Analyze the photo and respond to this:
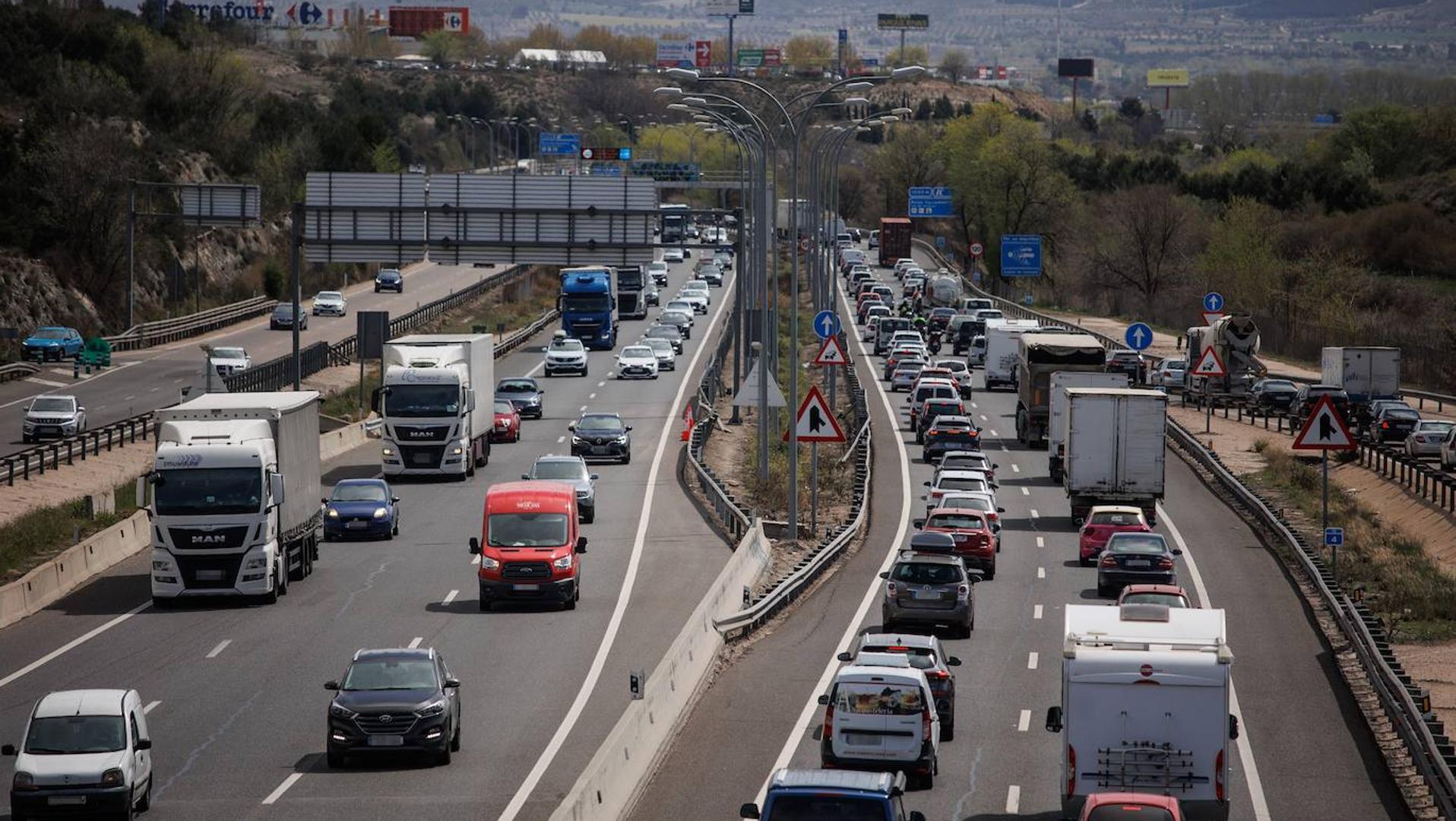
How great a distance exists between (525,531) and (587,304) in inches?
2327

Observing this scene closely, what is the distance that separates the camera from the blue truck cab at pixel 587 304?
302 ft

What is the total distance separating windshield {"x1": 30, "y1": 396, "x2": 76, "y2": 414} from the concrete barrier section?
107ft

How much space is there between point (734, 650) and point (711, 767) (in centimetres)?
772

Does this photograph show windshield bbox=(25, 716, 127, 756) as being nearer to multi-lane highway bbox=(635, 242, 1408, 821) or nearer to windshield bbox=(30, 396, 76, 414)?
multi-lane highway bbox=(635, 242, 1408, 821)

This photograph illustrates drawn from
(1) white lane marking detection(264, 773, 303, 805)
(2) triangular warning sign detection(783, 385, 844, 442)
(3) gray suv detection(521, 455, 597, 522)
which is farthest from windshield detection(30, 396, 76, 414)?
(1) white lane marking detection(264, 773, 303, 805)

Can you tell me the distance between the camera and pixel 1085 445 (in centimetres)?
4625

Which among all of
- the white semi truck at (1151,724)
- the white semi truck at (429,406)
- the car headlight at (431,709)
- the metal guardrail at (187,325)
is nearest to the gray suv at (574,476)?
the white semi truck at (429,406)

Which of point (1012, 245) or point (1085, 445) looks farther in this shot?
point (1012, 245)

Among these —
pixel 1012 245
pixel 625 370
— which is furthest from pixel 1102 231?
pixel 625 370

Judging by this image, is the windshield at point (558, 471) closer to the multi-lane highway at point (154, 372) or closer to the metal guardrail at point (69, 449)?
the metal guardrail at point (69, 449)

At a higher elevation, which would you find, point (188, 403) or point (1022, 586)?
point (188, 403)

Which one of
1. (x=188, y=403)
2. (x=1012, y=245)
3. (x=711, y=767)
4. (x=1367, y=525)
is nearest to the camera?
(x=711, y=767)

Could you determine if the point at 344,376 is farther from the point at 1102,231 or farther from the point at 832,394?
the point at 1102,231

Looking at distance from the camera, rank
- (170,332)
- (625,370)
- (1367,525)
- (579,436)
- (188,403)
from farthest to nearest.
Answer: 1. (170,332)
2. (625,370)
3. (579,436)
4. (1367,525)
5. (188,403)
